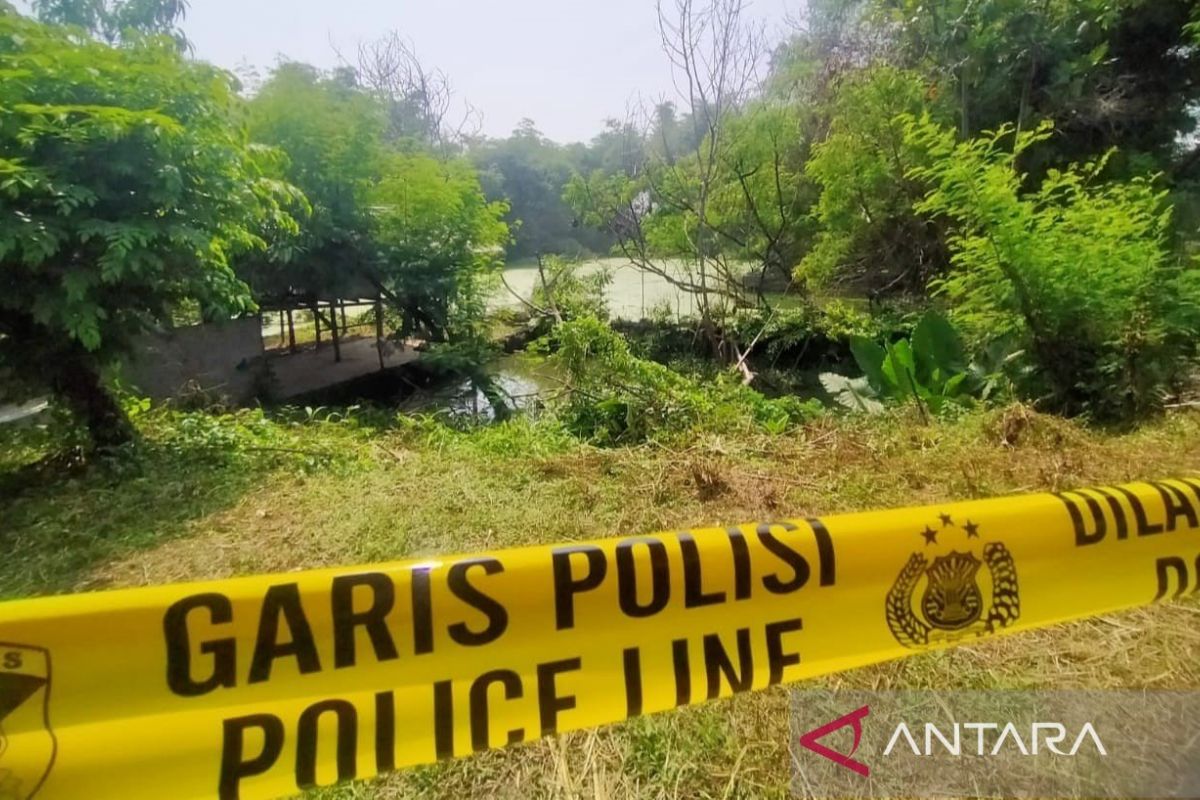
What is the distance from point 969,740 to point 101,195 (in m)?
3.93

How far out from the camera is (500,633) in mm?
1057

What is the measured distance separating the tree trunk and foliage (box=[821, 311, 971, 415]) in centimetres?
539

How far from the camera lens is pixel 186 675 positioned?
951mm

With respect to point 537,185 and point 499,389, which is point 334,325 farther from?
point 537,185

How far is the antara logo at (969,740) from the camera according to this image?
1196 mm

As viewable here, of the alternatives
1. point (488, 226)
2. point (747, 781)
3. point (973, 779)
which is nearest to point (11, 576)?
point (747, 781)

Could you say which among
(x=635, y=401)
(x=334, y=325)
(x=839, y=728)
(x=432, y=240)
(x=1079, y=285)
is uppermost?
Result: (x=432, y=240)

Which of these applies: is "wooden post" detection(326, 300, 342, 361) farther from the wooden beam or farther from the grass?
the grass

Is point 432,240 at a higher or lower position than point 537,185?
lower

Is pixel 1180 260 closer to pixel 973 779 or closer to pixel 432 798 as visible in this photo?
pixel 973 779

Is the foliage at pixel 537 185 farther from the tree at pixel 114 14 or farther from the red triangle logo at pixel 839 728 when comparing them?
the red triangle logo at pixel 839 728

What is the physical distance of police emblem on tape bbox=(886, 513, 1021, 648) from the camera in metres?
1.22

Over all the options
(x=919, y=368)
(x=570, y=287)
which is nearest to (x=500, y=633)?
(x=919, y=368)

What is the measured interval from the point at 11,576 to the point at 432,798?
2.20 m
